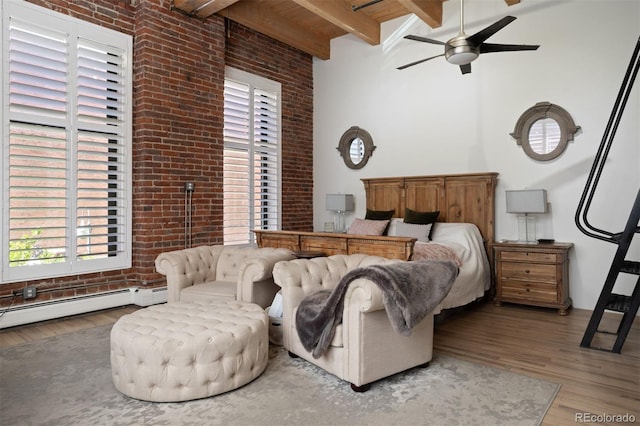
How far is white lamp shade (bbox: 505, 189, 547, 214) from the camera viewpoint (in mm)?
4816

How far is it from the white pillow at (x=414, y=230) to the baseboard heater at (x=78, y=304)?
121 inches

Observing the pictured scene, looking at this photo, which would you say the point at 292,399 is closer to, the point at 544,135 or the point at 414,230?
the point at 414,230

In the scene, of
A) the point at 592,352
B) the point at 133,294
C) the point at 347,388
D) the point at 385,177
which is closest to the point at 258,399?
the point at 347,388

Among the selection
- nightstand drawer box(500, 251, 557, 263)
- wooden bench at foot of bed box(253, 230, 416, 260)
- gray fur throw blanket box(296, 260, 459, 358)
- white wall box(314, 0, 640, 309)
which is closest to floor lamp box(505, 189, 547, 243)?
white wall box(314, 0, 640, 309)

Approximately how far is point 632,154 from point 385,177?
3086mm

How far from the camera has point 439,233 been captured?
5.32 metres

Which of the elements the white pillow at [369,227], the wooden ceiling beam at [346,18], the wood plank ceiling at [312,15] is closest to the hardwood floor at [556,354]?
the white pillow at [369,227]

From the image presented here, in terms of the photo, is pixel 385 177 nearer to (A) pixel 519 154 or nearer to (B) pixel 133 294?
(A) pixel 519 154

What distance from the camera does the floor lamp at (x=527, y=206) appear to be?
4.82 metres

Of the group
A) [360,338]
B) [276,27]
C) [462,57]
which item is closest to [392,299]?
[360,338]

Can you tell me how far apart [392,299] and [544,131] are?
3.82m

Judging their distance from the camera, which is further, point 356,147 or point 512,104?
point 356,147

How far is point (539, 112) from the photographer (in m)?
5.18

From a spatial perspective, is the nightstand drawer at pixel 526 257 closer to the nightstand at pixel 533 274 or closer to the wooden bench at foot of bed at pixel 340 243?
the nightstand at pixel 533 274
